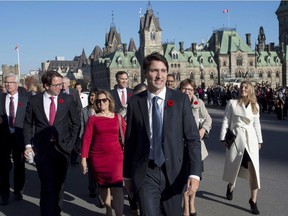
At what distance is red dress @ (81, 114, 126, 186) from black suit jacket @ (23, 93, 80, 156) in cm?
48

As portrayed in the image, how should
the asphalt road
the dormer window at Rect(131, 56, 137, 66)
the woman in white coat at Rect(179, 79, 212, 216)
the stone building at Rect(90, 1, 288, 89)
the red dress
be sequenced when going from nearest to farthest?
the red dress < the woman in white coat at Rect(179, 79, 212, 216) < the asphalt road < the stone building at Rect(90, 1, 288, 89) < the dormer window at Rect(131, 56, 137, 66)

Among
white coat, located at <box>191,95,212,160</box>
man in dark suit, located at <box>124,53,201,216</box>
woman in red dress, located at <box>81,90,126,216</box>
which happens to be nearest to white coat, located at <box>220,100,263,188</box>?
white coat, located at <box>191,95,212,160</box>

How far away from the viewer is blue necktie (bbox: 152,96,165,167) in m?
3.49

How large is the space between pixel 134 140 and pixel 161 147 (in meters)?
0.30

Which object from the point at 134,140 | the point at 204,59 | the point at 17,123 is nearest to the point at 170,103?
the point at 134,140

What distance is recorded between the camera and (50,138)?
213 inches

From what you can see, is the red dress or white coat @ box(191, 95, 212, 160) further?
white coat @ box(191, 95, 212, 160)

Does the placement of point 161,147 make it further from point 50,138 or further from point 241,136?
point 241,136

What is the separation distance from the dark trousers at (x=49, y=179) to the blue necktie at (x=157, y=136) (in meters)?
2.28

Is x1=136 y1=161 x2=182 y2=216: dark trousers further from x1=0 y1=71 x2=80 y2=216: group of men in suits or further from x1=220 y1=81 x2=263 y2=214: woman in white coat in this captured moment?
x1=220 y1=81 x2=263 y2=214: woman in white coat

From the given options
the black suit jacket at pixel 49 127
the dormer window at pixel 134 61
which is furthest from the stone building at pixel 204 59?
the black suit jacket at pixel 49 127

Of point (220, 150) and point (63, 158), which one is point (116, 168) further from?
point (220, 150)

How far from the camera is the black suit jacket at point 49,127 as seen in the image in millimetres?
5430

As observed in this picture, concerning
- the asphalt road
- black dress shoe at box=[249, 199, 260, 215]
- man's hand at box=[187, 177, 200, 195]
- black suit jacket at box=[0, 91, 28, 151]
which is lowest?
the asphalt road
